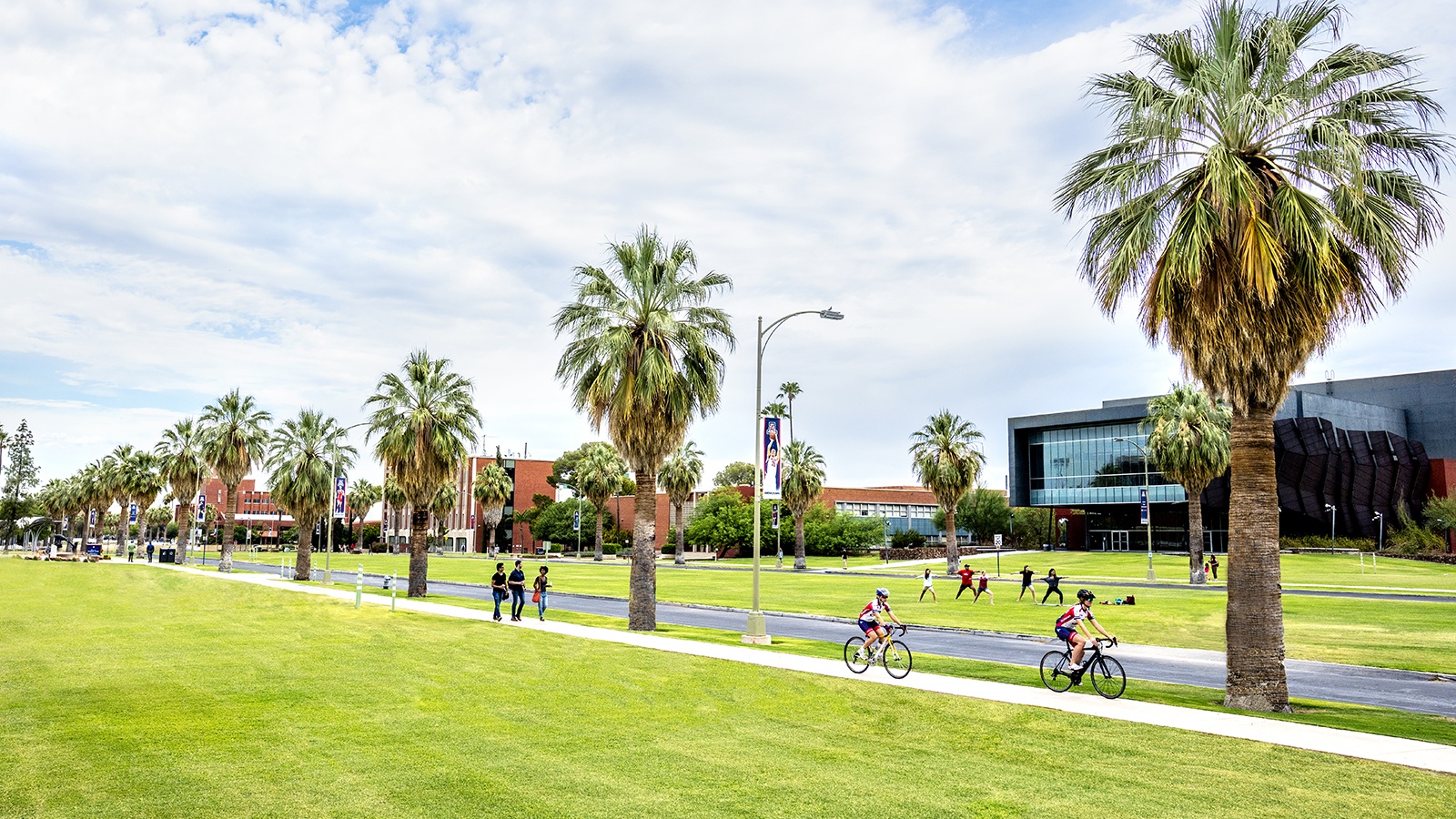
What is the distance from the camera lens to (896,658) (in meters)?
18.2

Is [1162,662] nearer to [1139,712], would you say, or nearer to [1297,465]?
[1139,712]

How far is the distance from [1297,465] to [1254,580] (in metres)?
90.5

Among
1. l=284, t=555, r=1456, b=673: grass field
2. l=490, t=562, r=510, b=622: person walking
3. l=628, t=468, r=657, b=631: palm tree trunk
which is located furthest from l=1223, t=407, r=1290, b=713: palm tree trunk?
l=490, t=562, r=510, b=622: person walking

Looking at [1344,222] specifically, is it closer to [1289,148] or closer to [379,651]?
[1289,148]

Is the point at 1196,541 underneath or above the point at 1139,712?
above

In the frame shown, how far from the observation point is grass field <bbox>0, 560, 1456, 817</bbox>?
899 cm

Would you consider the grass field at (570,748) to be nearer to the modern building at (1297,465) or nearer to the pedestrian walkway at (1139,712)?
the pedestrian walkway at (1139,712)

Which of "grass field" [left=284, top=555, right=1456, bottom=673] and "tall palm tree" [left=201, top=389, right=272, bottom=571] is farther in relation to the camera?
"tall palm tree" [left=201, top=389, right=272, bottom=571]

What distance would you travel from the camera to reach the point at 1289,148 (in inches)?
613

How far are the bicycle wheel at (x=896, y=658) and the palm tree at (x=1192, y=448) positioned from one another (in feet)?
155

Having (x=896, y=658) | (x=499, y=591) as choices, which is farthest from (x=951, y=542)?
(x=896, y=658)

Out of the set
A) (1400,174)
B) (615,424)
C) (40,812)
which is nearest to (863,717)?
(40,812)

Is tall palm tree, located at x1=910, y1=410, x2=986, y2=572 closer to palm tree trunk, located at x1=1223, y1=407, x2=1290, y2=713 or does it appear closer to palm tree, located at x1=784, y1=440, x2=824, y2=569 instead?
palm tree, located at x1=784, y1=440, x2=824, y2=569

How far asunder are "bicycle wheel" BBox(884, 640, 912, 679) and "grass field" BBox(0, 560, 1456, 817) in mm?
1473
